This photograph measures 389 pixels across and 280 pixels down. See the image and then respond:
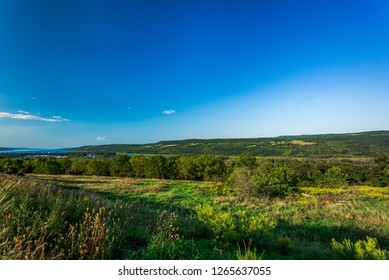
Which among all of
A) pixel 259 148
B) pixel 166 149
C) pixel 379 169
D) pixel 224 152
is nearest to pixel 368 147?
pixel 379 169

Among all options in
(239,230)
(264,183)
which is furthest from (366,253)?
(264,183)

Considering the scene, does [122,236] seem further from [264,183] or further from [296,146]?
[296,146]

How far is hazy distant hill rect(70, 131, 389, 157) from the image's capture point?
30.2m

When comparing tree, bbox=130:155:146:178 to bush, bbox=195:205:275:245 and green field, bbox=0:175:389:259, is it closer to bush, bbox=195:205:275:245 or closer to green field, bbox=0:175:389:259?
green field, bbox=0:175:389:259

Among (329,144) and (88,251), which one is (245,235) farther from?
(329,144)

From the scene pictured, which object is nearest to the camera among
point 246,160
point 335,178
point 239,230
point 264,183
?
point 239,230

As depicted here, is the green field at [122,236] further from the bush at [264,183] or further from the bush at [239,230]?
the bush at [264,183]

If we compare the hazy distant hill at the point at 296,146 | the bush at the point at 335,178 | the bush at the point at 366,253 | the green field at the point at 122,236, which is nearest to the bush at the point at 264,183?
the bush at the point at 335,178

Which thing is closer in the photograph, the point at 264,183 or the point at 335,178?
the point at 264,183

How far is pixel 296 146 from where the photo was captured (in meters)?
36.0

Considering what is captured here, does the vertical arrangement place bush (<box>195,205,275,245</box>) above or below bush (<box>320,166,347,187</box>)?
above

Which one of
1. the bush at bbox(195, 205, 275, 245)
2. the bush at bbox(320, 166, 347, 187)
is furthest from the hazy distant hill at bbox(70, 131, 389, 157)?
the bush at bbox(195, 205, 275, 245)
